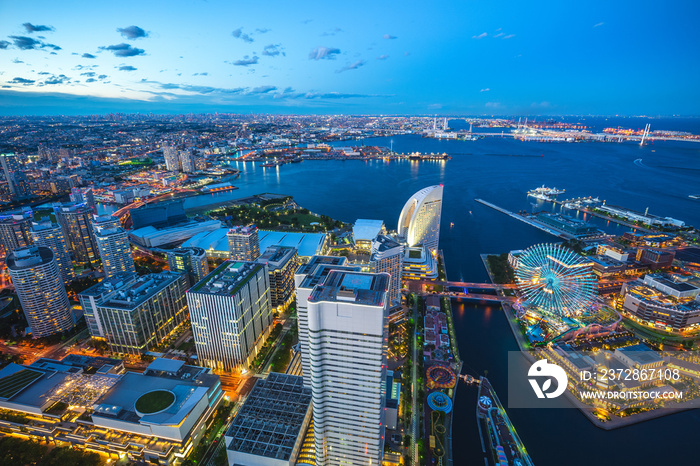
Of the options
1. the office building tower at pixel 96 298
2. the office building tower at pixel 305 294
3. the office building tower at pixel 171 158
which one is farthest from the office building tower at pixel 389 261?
the office building tower at pixel 171 158

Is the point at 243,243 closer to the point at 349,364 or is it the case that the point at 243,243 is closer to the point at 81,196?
the point at 349,364

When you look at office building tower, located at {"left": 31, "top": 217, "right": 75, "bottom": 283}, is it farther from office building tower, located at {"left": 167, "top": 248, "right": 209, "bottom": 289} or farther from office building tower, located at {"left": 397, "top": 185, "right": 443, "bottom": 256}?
office building tower, located at {"left": 397, "top": 185, "right": 443, "bottom": 256}

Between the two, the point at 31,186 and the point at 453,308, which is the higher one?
the point at 31,186

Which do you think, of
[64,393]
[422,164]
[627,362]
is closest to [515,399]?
[627,362]

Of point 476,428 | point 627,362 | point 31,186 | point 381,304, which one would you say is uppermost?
point 381,304

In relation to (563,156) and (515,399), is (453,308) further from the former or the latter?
(563,156)

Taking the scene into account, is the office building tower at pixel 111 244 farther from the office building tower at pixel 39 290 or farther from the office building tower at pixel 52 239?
the office building tower at pixel 39 290

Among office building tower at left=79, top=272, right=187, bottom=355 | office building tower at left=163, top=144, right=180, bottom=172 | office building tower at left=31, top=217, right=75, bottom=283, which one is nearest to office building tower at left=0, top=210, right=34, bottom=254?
office building tower at left=31, top=217, right=75, bottom=283

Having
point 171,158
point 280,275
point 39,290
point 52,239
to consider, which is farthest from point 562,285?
point 171,158
